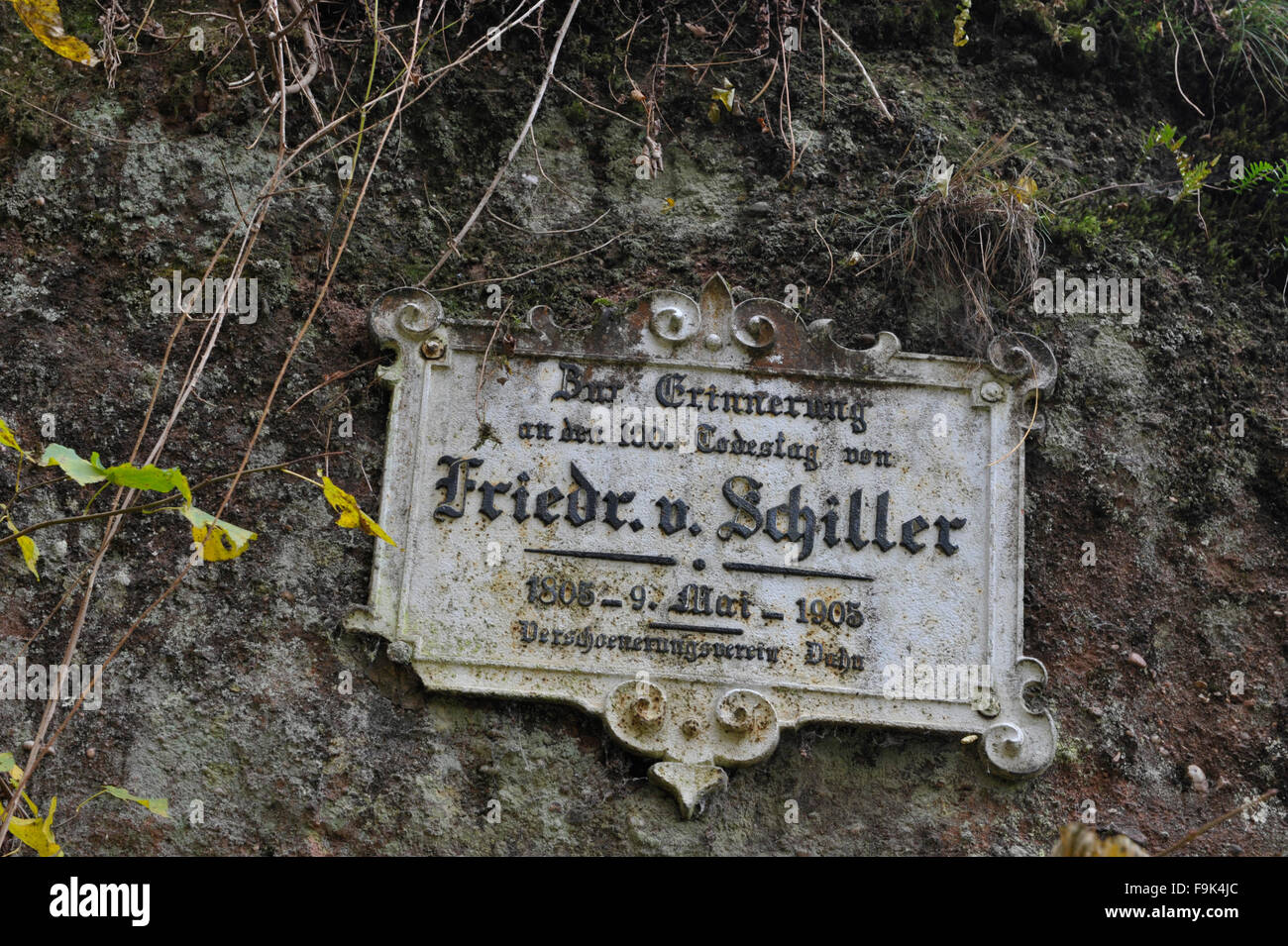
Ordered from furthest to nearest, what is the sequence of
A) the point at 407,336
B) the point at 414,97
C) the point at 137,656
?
the point at 414,97 → the point at 407,336 → the point at 137,656

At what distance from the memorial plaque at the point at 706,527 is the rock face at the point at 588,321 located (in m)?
0.11

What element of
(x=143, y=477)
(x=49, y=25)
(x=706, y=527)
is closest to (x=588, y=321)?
(x=706, y=527)

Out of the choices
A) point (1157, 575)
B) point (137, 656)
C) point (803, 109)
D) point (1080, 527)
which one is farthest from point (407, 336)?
point (1157, 575)

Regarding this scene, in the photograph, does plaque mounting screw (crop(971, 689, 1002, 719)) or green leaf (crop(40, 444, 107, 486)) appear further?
plaque mounting screw (crop(971, 689, 1002, 719))

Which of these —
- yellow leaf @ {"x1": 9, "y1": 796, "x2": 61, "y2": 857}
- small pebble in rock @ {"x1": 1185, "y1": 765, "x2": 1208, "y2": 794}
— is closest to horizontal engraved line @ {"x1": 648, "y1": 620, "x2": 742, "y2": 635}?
small pebble in rock @ {"x1": 1185, "y1": 765, "x2": 1208, "y2": 794}

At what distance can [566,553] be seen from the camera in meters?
3.12

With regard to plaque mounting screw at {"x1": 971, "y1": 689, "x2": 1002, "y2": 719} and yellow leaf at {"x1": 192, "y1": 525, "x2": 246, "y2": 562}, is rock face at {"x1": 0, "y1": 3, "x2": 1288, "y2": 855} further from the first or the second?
yellow leaf at {"x1": 192, "y1": 525, "x2": 246, "y2": 562}

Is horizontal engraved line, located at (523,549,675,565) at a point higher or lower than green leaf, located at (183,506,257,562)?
higher

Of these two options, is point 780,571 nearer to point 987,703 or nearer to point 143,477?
point 987,703

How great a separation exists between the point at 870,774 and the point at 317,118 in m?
2.42

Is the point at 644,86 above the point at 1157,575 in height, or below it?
above

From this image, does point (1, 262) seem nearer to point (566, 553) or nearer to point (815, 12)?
point (566, 553)

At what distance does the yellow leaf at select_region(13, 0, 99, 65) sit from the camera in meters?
2.42

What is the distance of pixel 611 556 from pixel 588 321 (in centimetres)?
70
